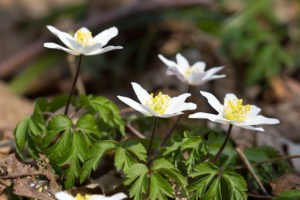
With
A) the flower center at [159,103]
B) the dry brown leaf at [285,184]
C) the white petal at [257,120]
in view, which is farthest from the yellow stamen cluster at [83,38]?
the dry brown leaf at [285,184]

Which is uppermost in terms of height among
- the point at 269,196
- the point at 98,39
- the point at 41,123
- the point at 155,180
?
the point at 98,39

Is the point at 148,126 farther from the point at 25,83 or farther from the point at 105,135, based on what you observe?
the point at 25,83

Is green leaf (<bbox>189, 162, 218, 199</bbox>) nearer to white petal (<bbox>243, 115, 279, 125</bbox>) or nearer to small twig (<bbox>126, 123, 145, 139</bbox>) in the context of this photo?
white petal (<bbox>243, 115, 279, 125</bbox>)

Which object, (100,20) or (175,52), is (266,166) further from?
(100,20)

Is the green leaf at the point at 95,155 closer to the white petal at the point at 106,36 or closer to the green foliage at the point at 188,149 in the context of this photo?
the green foliage at the point at 188,149

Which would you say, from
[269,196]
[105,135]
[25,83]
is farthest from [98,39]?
[25,83]

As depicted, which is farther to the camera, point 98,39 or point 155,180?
point 98,39
